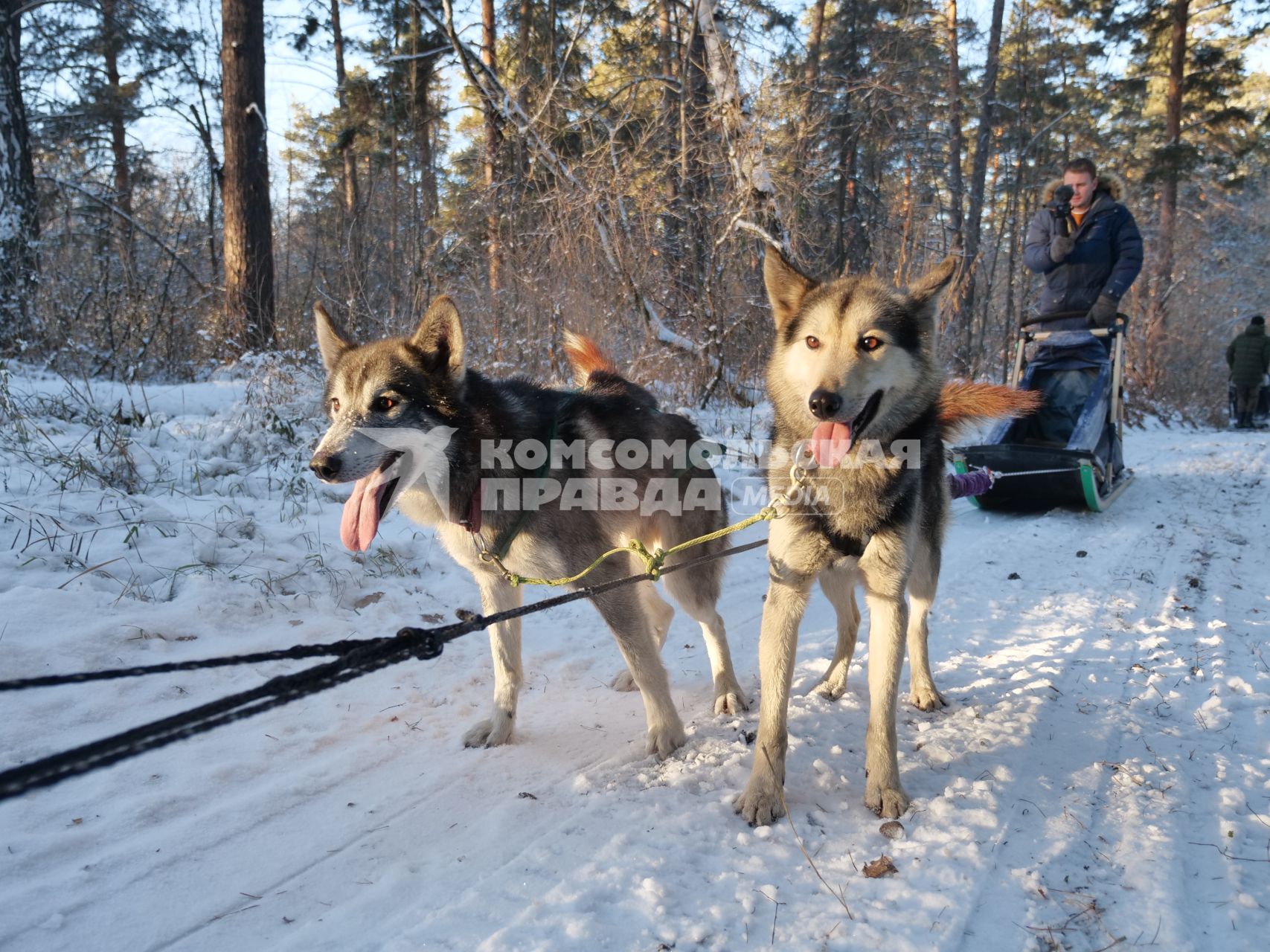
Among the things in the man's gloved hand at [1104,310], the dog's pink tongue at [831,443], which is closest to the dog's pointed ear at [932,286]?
the dog's pink tongue at [831,443]

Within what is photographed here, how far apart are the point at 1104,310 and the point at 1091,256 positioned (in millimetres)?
494

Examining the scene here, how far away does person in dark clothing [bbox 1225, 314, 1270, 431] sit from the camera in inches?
512

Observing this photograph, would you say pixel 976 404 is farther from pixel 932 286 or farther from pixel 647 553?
pixel 647 553

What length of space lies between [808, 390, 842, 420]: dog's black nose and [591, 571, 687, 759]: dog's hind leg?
94 cm

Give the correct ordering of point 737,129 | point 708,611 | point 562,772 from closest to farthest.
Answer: point 562,772 → point 708,611 → point 737,129

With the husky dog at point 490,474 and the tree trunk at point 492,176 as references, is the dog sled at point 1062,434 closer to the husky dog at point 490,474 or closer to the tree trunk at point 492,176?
the husky dog at point 490,474

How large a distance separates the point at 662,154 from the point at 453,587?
721 centimetres

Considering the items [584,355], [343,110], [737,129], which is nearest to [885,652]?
[584,355]

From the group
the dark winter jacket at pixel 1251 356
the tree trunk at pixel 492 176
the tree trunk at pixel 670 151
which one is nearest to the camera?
the tree trunk at pixel 492 176

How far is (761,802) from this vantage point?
2.01 metres

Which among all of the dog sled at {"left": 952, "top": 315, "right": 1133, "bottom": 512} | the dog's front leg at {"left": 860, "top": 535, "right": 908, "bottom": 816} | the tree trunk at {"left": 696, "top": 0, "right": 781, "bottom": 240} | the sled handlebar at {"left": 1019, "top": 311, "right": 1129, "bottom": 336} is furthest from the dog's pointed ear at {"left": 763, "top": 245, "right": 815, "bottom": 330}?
the tree trunk at {"left": 696, "top": 0, "right": 781, "bottom": 240}

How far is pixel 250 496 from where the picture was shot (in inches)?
175

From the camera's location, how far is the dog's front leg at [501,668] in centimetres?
253

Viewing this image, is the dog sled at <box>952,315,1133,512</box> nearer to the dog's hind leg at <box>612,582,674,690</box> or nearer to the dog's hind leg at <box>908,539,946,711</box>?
the dog's hind leg at <box>908,539,946,711</box>
